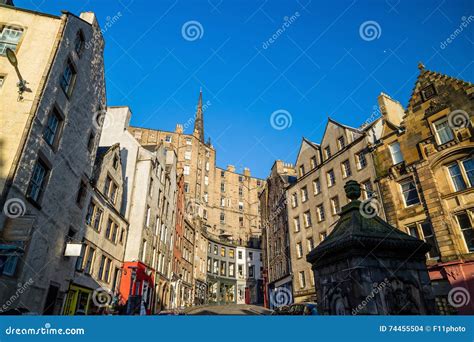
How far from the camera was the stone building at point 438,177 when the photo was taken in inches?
739

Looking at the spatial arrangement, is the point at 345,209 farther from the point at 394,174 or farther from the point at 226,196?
the point at 226,196

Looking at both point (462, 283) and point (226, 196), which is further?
point (226, 196)

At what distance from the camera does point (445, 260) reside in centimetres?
1898

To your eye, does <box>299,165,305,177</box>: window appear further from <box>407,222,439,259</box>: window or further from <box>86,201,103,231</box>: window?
<box>86,201,103,231</box>: window

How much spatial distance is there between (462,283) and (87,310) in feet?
75.4

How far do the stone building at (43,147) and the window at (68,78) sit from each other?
5 cm

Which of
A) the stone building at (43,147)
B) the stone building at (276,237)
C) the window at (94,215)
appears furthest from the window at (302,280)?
the stone building at (43,147)

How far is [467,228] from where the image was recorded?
1900 cm

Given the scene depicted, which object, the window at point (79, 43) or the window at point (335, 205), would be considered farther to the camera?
the window at point (335, 205)

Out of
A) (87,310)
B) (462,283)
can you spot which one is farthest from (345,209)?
(87,310)

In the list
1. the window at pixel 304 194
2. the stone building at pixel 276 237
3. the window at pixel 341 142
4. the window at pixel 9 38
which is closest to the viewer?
the window at pixel 9 38

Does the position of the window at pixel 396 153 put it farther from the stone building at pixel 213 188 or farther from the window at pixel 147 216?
the stone building at pixel 213 188

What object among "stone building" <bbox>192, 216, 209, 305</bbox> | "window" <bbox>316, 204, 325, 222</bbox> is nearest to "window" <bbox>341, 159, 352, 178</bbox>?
"window" <bbox>316, 204, 325, 222</bbox>

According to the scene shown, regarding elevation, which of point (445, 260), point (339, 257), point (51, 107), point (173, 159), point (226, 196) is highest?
point (226, 196)
